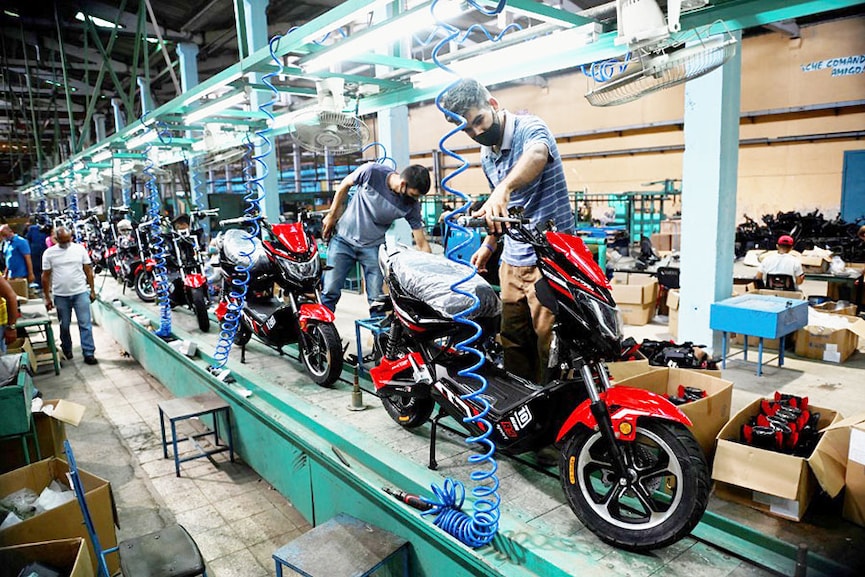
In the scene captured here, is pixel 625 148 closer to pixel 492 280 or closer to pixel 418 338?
pixel 492 280

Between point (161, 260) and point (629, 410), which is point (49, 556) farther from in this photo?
point (161, 260)

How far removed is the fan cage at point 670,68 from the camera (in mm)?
2328

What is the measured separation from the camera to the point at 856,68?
11070 millimetres

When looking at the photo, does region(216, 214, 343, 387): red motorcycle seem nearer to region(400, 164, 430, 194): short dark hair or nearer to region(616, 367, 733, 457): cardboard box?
region(400, 164, 430, 194): short dark hair

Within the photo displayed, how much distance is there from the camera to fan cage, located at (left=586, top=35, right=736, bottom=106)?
2.33m

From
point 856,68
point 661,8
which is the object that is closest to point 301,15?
point 661,8

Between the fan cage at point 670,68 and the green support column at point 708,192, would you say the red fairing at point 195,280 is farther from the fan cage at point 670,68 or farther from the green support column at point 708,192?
the green support column at point 708,192

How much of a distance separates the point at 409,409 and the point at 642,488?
125cm

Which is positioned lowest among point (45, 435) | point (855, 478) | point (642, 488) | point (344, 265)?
point (45, 435)

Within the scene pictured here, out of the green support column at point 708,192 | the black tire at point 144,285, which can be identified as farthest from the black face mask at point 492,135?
the black tire at point 144,285

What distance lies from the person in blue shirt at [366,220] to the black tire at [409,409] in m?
1.11

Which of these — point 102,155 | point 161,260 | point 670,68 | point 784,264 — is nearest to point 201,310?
point 161,260

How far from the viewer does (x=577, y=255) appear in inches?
77.0

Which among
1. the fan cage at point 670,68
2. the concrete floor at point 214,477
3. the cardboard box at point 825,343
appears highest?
the fan cage at point 670,68
